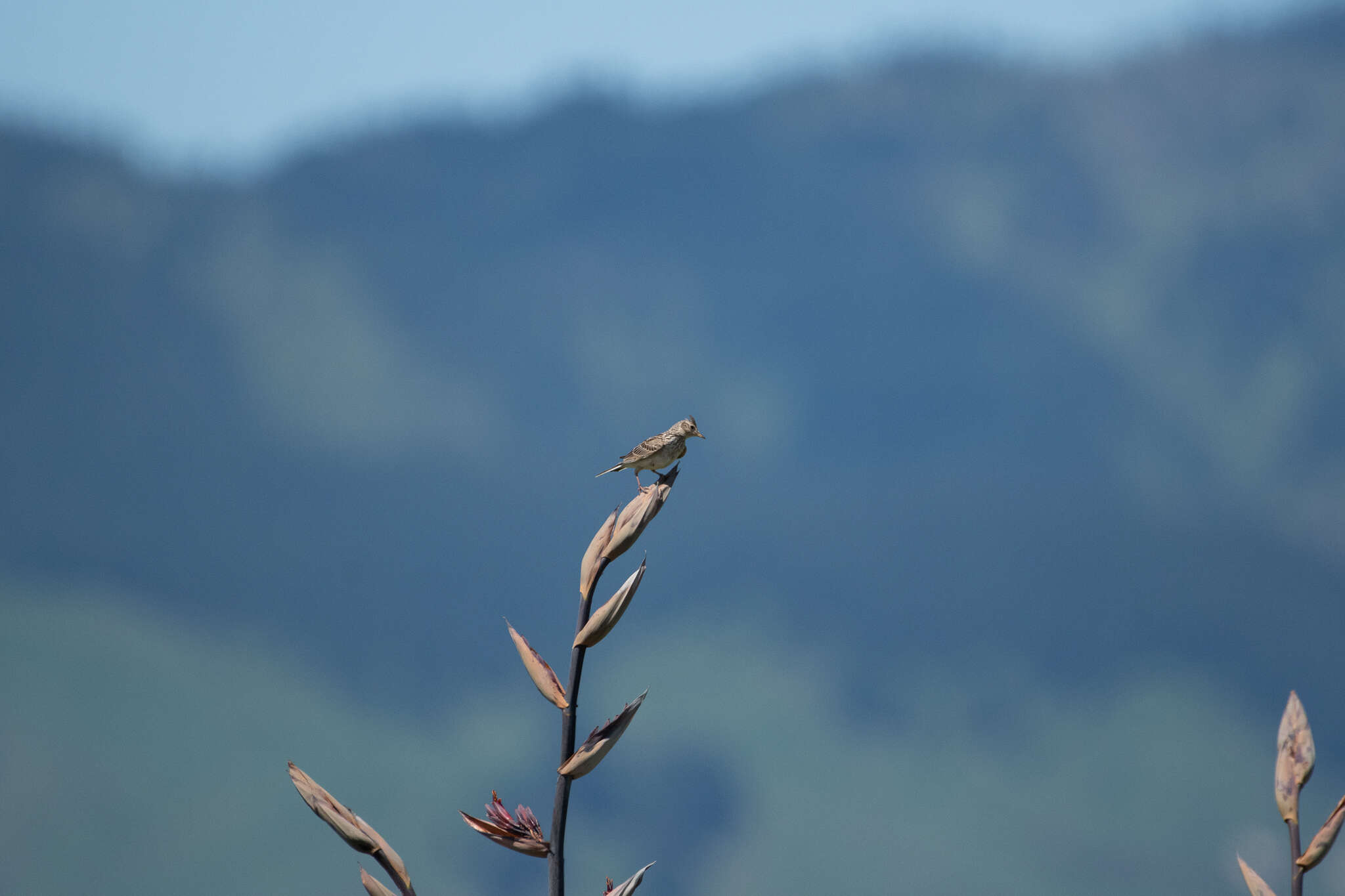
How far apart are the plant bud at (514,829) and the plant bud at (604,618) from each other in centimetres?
17

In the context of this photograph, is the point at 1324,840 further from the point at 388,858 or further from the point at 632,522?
the point at 388,858

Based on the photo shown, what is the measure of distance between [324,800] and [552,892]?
24 cm

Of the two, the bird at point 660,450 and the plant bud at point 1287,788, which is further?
the bird at point 660,450

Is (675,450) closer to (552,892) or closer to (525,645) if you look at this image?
(525,645)

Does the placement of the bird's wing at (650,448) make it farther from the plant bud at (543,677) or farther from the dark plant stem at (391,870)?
the dark plant stem at (391,870)

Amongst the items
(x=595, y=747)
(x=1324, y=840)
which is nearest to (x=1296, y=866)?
(x=1324, y=840)

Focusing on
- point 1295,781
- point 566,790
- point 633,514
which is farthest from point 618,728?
point 1295,781

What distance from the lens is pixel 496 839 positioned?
1.11 metres

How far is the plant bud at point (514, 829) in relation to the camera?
109 cm

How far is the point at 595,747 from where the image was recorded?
1.08 meters

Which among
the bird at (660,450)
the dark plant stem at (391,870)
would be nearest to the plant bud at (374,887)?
the dark plant stem at (391,870)

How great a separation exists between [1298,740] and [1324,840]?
0.32 ft

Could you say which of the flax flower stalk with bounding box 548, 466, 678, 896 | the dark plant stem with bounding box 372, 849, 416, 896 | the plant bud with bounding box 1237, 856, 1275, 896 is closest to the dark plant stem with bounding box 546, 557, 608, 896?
the flax flower stalk with bounding box 548, 466, 678, 896

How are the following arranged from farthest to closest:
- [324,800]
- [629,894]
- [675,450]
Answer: [675,450], [629,894], [324,800]
